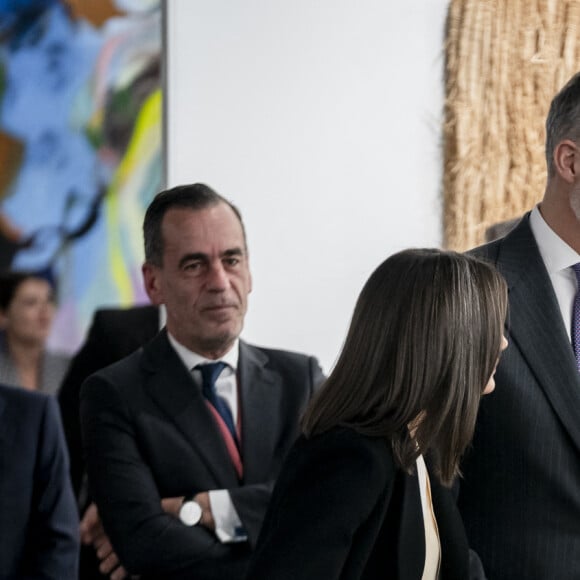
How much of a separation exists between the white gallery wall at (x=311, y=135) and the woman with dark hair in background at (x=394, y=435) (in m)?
1.95

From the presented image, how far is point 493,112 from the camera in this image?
3857 mm

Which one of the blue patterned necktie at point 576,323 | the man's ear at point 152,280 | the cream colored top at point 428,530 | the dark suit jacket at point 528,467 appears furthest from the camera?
the man's ear at point 152,280

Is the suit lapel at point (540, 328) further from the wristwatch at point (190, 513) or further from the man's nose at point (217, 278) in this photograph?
the wristwatch at point (190, 513)

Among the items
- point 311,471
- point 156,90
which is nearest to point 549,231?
point 311,471

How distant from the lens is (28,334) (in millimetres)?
3277

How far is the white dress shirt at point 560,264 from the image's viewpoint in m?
2.18

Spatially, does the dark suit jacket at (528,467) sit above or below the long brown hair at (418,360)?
below

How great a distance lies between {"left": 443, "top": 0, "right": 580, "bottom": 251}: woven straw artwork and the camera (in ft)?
12.5

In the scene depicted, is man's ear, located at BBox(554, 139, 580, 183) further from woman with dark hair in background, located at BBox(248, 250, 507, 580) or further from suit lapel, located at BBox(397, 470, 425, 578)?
A: suit lapel, located at BBox(397, 470, 425, 578)

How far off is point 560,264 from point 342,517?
2.93ft

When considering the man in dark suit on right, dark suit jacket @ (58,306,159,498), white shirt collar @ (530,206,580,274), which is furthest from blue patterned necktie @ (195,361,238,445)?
dark suit jacket @ (58,306,159,498)

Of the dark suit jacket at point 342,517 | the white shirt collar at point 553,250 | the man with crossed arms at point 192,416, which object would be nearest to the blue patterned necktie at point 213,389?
the man with crossed arms at point 192,416

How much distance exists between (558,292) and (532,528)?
1.45 feet

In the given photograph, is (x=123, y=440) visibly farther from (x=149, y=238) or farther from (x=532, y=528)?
(x=532, y=528)
